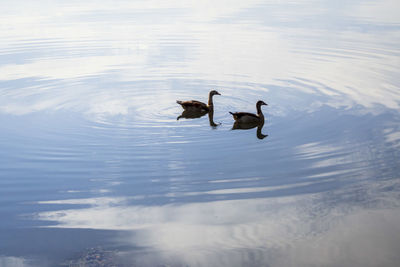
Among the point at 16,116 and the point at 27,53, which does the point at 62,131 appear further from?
the point at 27,53

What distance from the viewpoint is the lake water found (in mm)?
9516

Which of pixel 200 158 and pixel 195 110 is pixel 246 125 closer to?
pixel 195 110

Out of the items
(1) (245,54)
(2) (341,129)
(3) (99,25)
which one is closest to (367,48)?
(1) (245,54)

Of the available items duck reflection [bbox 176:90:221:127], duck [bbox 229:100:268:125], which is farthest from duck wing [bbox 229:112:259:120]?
duck reflection [bbox 176:90:221:127]

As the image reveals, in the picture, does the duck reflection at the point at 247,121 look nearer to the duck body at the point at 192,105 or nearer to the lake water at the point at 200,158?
the lake water at the point at 200,158

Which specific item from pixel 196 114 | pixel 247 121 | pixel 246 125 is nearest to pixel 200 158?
pixel 246 125

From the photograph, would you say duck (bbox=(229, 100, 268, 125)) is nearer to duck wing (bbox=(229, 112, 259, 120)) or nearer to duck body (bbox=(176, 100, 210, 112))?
duck wing (bbox=(229, 112, 259, 120))

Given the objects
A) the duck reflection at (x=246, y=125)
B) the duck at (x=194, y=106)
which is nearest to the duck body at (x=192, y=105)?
the duck at (x=194, y=106)

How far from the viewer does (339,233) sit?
965cm

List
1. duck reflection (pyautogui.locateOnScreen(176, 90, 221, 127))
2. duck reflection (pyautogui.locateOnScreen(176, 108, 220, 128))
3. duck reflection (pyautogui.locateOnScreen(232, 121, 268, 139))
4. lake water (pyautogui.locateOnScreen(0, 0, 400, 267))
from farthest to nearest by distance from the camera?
duck reflection (pyautogui.locateOnScreen(176, 90, 221, 127)) < duck reflection (pyautogui.locateOnScreen(176, 108, 220, 128)) < duck reflection (pyautogui.locateOnScreen(232, 121, 268, 139)) < lake water (pyautogui.locateOnScreen(0, 0, 400, 267))

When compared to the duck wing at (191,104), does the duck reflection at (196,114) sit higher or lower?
lower

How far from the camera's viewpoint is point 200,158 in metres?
13.5

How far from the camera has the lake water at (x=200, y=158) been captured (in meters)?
9.52

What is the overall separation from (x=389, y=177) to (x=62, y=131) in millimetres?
9179
